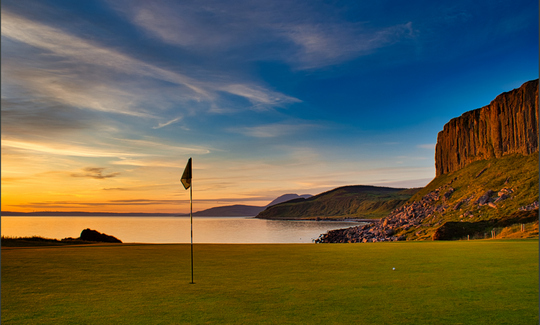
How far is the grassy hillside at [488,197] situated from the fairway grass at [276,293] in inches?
2133

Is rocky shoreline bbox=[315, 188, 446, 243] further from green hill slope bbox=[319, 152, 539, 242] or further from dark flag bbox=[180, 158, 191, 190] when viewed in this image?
dark flag bbox=[180, 158, 191, 190]

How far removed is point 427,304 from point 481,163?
443ft

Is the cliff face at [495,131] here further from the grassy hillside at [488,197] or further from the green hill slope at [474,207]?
the grassy hillside at [488,197]

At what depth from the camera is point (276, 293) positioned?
11.7 metres

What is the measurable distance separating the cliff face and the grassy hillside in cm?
492

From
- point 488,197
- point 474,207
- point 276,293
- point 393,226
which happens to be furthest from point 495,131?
point 276,293

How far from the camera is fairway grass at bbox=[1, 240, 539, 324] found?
9148mm

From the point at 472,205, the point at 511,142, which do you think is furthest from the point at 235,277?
the point at 511,142

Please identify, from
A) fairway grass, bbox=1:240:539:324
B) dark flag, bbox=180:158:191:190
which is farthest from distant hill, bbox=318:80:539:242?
dark flag, bbox=180:158:191:190

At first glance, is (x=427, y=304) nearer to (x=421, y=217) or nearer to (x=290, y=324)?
(x=290, y=324)

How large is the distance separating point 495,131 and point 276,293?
13497cm

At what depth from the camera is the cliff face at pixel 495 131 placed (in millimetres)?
108062

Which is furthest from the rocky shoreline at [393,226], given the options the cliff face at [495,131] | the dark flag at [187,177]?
the dark flag at [187,177]

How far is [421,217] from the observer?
108375 mm
